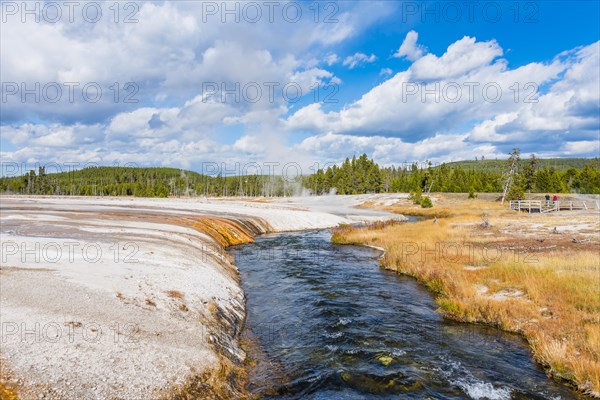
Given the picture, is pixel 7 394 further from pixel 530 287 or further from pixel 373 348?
pixel 530 287

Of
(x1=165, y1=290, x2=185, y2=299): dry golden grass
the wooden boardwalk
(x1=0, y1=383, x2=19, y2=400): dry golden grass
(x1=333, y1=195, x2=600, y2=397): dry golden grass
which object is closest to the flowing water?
(x1=333, y1=195, x2=600, y2=397): dry golden grass

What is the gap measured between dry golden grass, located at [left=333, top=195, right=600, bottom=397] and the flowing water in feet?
2.18

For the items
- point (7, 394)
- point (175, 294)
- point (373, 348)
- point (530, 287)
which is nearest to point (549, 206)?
point (530, 287)

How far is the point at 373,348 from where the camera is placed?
457 inches

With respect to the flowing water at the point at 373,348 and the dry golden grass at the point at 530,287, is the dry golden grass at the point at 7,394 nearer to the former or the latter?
the flowing water at the point at 373,348

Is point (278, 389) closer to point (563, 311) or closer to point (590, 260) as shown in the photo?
point (563, 311)

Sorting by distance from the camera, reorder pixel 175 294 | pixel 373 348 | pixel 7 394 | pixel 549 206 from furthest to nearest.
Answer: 1. pixel 549 206
2. pixel 175 294
3. pixel 373 348
4. pixel 7 394

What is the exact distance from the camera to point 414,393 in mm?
9008

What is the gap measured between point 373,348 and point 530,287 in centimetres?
848

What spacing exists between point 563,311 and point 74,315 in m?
15.8

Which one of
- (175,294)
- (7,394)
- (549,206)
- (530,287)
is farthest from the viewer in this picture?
(549,206)

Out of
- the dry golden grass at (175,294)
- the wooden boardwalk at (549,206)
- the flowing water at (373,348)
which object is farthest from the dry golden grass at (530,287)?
the wooden boardwalk at (549,206)

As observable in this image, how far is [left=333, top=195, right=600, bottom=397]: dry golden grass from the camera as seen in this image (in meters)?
10.4

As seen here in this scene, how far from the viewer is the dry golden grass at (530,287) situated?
1040 cm
